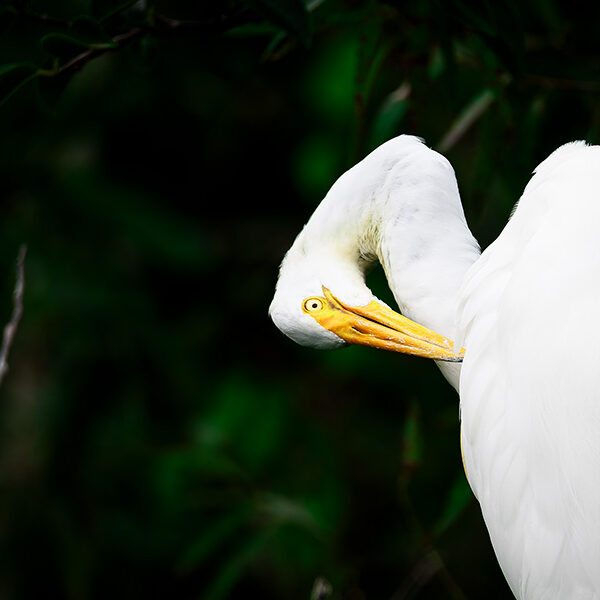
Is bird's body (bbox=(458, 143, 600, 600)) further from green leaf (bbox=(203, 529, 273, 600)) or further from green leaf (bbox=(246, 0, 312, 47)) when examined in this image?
green leaf (bbox=(203, 529, 273, 600))

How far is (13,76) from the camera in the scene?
1.76m

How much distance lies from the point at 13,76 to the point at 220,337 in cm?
233

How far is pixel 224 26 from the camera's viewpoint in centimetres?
198

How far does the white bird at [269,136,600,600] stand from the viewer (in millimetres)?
1511

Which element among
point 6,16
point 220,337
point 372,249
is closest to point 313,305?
point 372,249

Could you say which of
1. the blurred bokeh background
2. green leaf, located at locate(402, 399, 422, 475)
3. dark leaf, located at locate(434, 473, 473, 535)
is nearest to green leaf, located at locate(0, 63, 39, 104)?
the blurred bokeh background

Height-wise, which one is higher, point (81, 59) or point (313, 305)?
point (81, 59)

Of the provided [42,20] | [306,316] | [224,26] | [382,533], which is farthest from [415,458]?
[382,533]

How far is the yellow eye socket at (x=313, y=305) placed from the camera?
2.00 metres

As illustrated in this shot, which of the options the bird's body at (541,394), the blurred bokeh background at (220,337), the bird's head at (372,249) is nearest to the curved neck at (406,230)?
the bird's head at (372,249)

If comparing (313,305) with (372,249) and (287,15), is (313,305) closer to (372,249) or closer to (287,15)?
(372,249)

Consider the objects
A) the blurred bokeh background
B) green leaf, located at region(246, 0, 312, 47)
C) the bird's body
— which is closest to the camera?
the bird's body

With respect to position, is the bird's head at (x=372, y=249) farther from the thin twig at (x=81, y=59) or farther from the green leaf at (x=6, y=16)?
the green leaf at (x=6, y=16)

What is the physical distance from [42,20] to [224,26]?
1.17ft
